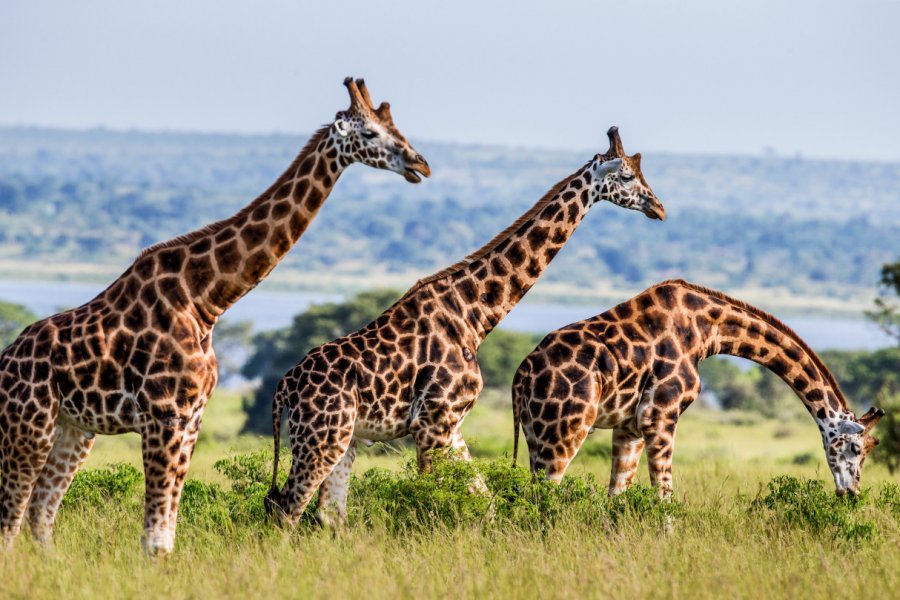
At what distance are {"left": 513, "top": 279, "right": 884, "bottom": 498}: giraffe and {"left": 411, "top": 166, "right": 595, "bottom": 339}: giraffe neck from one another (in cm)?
48

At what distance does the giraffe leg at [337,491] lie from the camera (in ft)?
30.3

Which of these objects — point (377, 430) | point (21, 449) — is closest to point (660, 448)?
point (377, 430)

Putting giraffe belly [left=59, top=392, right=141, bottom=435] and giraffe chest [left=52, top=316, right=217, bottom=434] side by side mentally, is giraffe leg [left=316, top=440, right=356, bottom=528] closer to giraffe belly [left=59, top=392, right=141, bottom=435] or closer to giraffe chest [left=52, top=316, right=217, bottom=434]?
giraffe chest [left=52, top=316, right=217, bottom=434]

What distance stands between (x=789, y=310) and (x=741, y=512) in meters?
174

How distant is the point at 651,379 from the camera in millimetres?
9570

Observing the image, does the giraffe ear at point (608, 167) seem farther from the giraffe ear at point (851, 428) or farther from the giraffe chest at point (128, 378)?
the giraffe chest at point (128, 378)

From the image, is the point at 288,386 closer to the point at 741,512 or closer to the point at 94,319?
the point at 94,319

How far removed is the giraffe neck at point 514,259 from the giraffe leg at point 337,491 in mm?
1287

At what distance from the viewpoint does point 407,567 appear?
7.93 meters

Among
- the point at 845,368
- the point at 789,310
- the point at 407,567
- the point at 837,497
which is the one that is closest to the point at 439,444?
the point at 407,567

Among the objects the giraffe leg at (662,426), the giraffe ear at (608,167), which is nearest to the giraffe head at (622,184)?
the giraffe ear at (608,167)

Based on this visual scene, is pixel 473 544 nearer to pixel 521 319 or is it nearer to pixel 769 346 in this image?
pixel 769 346

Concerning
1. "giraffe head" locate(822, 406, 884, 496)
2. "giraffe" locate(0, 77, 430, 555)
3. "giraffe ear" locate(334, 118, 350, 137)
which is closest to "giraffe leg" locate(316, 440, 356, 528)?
"giraffe" locate(0, 77, 430, 555)

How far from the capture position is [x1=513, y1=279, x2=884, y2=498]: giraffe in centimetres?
942
